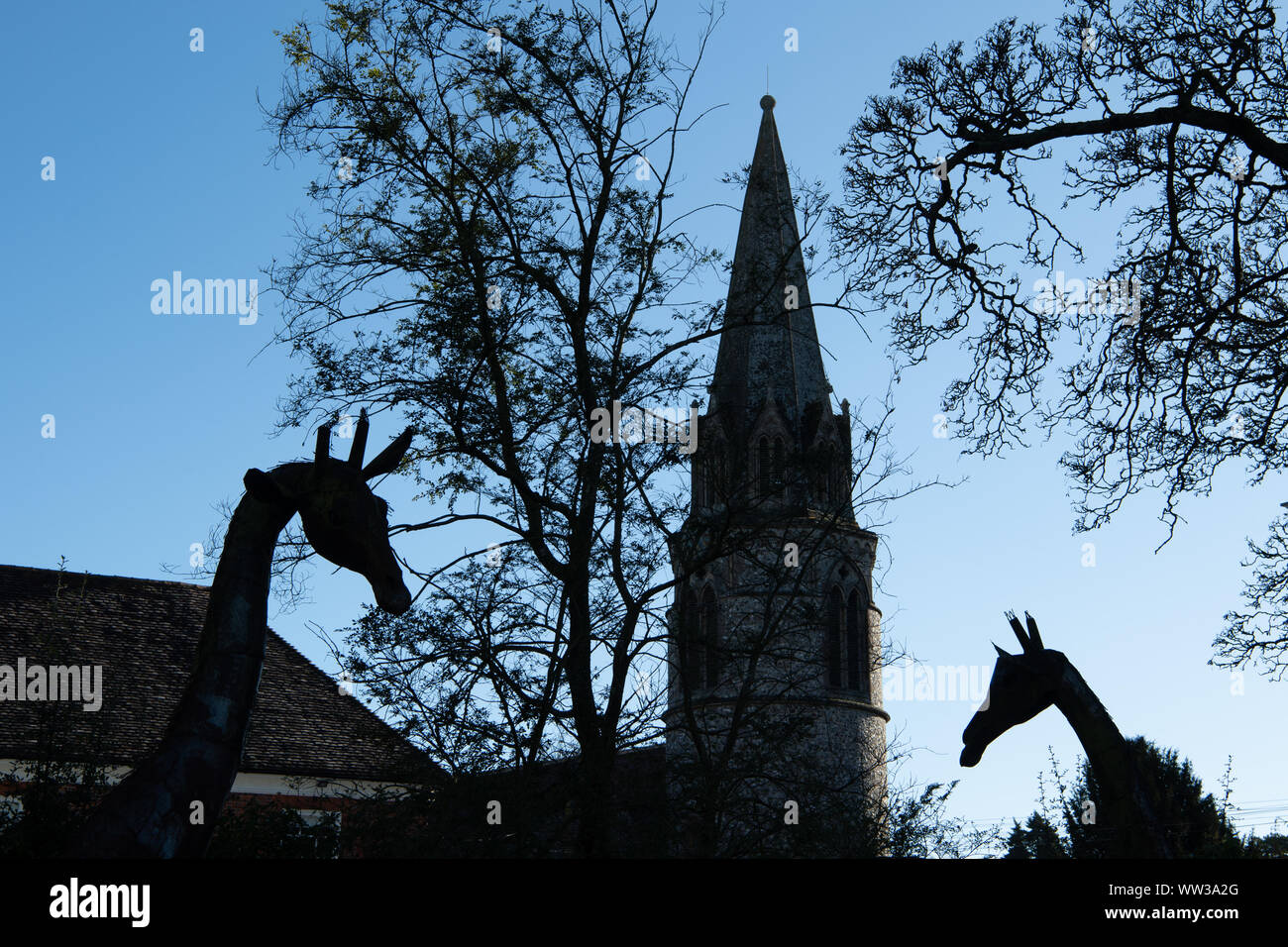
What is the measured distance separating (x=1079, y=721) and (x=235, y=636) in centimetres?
534

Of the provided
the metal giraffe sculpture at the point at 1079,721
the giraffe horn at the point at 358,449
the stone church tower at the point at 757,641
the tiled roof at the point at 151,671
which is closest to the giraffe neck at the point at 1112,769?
the metal giraffe sculpture at the point at 1079,721

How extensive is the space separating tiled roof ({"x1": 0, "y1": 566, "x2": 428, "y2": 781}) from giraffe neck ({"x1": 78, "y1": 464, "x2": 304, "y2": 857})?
1823cm

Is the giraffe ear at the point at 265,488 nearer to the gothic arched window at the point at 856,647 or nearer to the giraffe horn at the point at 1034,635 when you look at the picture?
the giraffe horn at the point at 1034,635

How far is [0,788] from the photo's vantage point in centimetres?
2466

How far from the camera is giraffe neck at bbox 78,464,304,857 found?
719 cm

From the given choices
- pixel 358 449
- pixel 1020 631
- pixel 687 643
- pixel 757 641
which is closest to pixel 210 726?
pixel 358 449

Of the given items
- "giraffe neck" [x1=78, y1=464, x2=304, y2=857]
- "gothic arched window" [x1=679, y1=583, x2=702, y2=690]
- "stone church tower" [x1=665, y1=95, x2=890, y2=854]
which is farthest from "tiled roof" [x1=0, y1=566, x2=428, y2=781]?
"giraffe neck" [x1=78, y1=464, x2=304, y2=857]

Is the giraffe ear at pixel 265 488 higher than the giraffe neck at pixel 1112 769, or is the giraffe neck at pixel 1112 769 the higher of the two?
the giraffe ear at pixel 265 488

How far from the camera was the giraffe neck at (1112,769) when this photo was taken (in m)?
8.47

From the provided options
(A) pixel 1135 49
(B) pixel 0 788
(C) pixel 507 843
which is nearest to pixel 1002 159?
(A) pixel 1135 49

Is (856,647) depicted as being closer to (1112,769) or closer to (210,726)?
(1112,769)

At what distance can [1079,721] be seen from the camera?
29.9 ft

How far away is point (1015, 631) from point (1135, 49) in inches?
279
